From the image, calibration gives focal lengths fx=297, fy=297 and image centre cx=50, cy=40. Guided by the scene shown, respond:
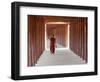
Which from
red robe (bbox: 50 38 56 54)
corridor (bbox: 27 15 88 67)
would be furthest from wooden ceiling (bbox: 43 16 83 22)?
red robe (bbox: 50 38 56 54)

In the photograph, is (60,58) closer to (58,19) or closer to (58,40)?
(58,40)

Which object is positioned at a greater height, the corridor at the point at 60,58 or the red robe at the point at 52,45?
the red robe at the point at 52,45

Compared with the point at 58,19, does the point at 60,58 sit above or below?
below

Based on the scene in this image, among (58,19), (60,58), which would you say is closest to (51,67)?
(60,58)

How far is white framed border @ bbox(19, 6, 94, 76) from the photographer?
5.07 feet

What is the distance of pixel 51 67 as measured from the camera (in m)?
1.63

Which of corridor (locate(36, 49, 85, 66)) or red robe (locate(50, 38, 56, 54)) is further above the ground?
red robe (locate(50, 38, 56, 54))

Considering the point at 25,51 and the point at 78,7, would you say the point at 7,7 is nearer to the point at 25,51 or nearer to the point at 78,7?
the point at 25,51

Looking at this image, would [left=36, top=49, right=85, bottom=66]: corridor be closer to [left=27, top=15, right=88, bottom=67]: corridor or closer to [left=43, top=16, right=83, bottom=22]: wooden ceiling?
[left=27, top=15, right=88, bottom=67]: corridor

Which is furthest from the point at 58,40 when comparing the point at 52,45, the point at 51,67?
the point at 51,67

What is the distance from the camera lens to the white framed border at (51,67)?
154cm

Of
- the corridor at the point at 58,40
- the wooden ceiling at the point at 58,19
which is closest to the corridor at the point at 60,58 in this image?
the corridor at the point at 58,40

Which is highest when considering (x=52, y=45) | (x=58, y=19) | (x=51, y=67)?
(x=58, y=19)

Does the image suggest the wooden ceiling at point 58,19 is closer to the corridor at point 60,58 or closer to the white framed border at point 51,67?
the white framed border at point 51,67
